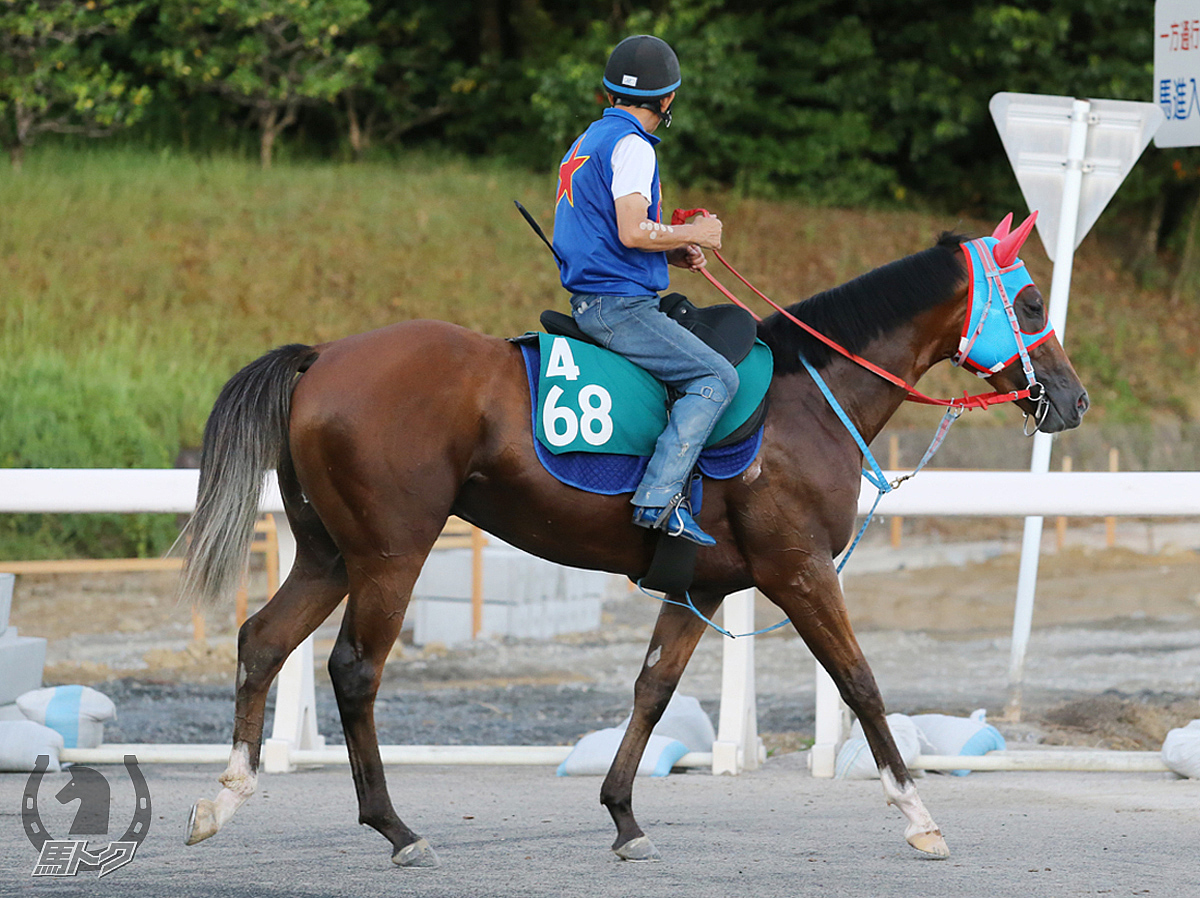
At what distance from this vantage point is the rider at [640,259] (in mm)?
4590

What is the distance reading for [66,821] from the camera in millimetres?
5090

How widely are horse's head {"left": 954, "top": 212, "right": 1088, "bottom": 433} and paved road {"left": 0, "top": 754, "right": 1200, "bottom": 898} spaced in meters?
1.58

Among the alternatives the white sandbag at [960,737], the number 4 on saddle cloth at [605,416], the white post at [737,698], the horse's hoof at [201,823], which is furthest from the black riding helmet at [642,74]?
the white sandbag at [960,737]

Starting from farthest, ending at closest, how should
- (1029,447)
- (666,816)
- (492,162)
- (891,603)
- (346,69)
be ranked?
(492,162) → (346,69) → (1029,447) → (891,603) → (666,816)

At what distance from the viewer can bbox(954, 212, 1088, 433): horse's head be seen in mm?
5035

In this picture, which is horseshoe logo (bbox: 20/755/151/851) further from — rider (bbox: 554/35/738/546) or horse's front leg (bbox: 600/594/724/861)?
rider (bbox: 554/35/738/546)

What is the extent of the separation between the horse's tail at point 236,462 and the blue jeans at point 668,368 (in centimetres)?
107

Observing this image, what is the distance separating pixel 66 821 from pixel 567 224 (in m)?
2.95

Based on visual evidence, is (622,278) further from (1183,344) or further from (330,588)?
(1183,344)

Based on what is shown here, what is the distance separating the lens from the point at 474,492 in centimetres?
478

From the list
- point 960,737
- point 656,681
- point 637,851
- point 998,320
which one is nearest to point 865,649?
point 960,737

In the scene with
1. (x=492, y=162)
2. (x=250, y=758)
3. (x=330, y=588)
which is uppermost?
(x=492, y=162)

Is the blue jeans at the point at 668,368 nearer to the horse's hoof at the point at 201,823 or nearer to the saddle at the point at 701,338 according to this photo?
the saddle at the point at 701,338

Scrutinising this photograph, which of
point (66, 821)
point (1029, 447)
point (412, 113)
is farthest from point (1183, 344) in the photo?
point (66, 821)
